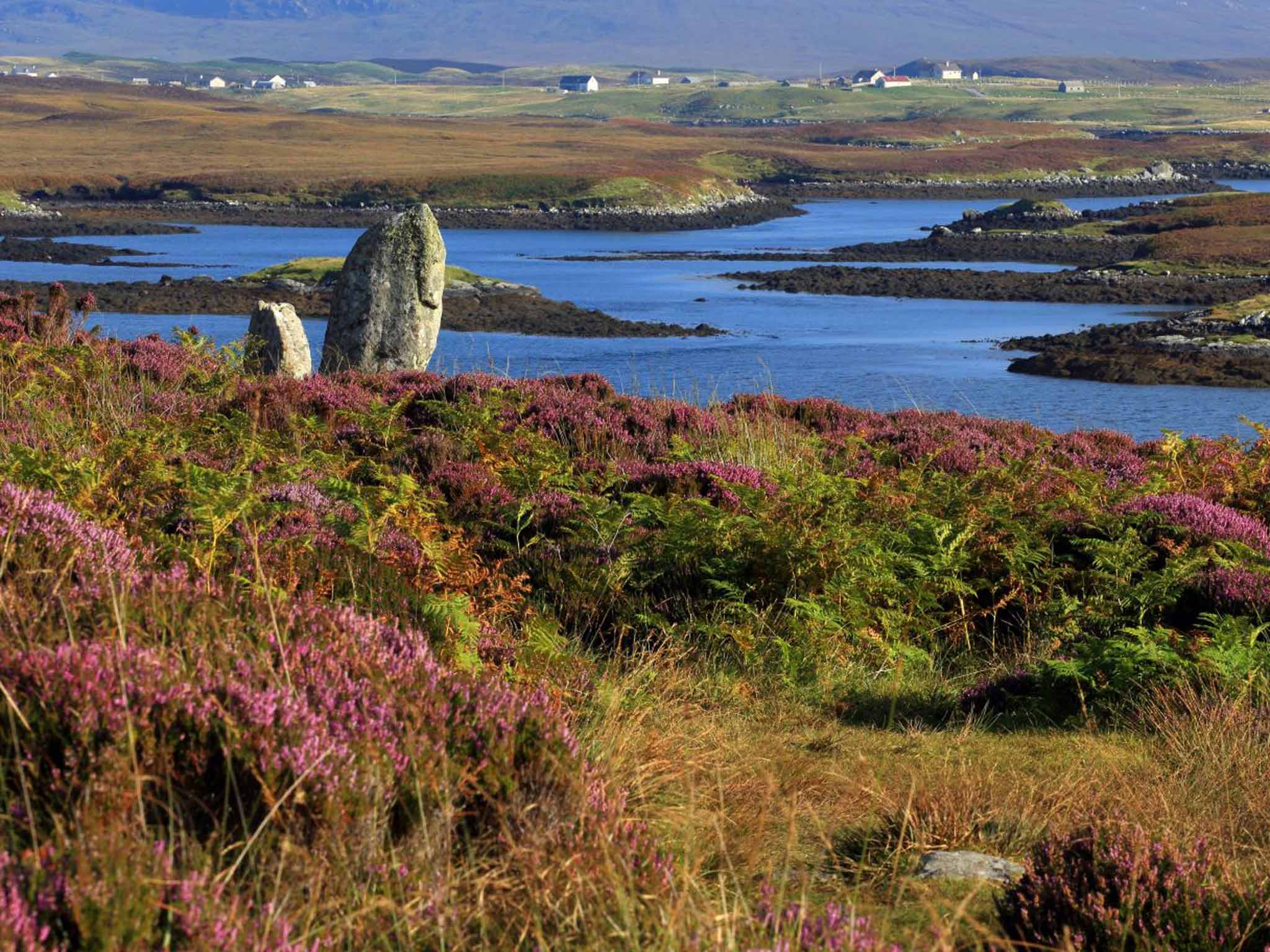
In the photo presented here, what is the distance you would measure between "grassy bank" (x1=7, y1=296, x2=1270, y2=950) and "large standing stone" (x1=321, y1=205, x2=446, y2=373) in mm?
7477

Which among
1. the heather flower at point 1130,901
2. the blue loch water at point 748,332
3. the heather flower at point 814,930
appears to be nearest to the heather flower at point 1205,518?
the heather flower at point 1130,901

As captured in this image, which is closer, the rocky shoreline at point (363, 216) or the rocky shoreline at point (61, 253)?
the rocky shoreline at point (61, 253)

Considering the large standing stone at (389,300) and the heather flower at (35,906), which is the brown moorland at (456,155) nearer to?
the large standing stone at (389,300)

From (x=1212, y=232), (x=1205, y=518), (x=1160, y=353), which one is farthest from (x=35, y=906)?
(x=1212, y=232)

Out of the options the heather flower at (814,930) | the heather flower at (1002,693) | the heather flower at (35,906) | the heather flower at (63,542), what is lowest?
the heather flower at (1002,693)

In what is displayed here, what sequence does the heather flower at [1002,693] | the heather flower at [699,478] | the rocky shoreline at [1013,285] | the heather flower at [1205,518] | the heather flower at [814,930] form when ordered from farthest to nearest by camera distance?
the rocky shoreline at [1013,285] → the heather flower at [699,478] → the heather flower at [1205,518] → the heather flower at [1002,693] → the heather flower at [814,930]

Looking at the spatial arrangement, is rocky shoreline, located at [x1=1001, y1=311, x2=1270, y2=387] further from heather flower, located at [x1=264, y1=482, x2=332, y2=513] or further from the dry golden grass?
the dry golden grass

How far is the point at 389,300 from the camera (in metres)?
19.6

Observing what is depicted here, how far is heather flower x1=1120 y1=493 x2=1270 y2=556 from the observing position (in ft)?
28.2

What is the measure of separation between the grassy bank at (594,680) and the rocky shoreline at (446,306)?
3758cm

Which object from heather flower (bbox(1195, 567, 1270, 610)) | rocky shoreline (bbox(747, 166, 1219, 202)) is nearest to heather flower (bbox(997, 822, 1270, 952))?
heather flower (bbox(1195, 567, 1270, 610))

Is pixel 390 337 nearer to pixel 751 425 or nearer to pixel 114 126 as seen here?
pixel 751 425

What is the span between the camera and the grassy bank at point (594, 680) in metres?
3.56

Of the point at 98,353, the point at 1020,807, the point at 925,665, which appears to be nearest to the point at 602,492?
the point at 925,665
